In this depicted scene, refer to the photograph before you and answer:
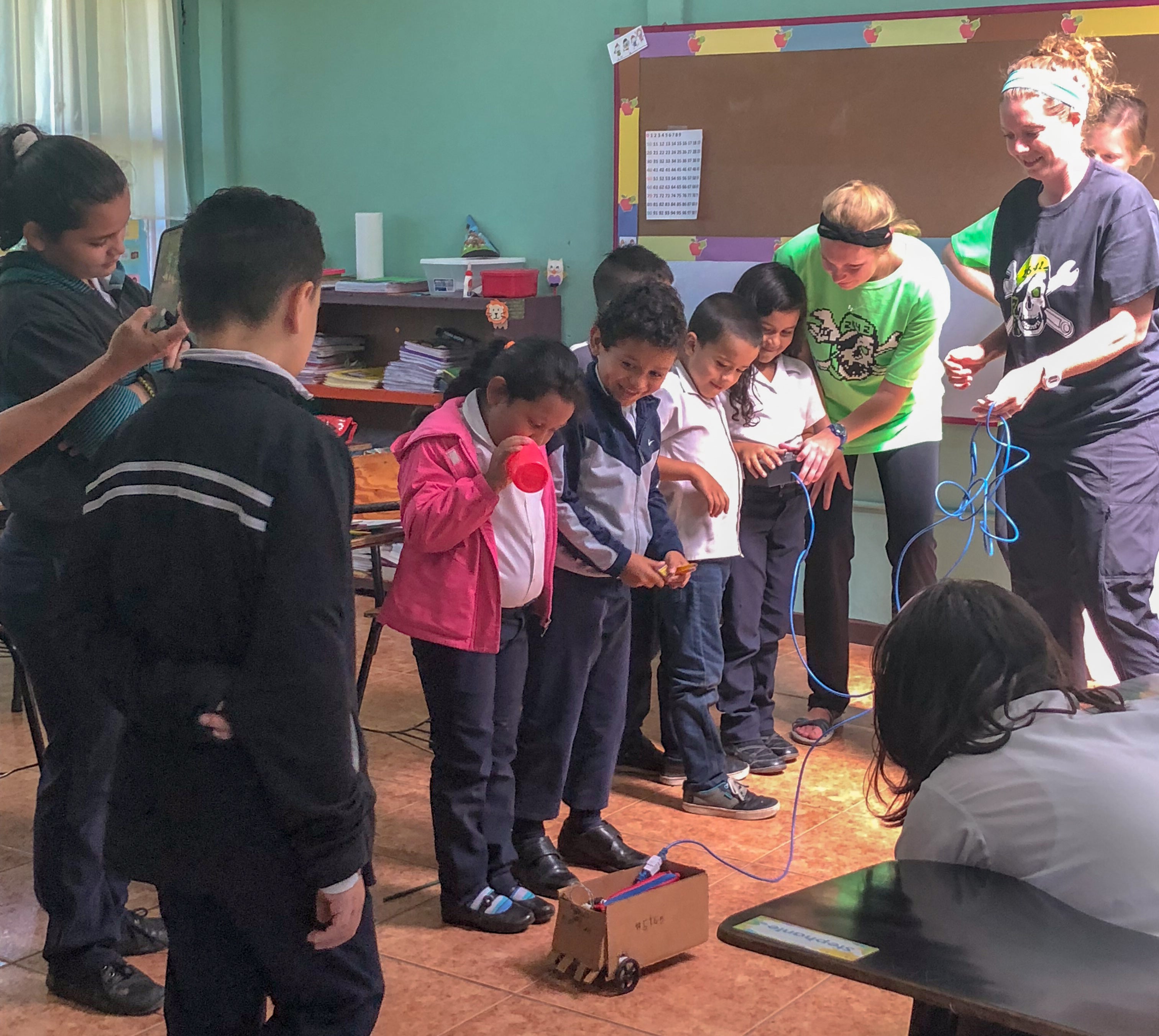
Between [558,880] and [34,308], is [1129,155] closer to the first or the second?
[558,880]

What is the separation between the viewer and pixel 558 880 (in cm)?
269

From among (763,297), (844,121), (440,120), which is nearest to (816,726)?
(763,297)

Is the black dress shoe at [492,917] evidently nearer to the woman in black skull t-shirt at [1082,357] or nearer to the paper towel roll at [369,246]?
the woman in black skull t-shirt at [1082,357]

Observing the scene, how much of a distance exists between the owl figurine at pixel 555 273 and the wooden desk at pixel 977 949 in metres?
3.77

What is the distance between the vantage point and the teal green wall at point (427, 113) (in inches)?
188

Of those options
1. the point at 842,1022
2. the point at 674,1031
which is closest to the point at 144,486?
the point at 674,1031

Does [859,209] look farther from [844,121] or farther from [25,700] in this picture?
[25,700]

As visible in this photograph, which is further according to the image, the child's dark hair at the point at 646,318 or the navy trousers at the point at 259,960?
the child's dark hair at the point at 646,318

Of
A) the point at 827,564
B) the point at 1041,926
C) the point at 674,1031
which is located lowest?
the point at 674,1031

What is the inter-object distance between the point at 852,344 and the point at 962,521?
99cm

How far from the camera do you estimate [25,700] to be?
3105 millimetres

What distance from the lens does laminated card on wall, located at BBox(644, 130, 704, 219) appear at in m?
4.48

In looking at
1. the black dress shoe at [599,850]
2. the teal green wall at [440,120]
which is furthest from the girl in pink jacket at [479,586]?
the teal green wall at [440,120]

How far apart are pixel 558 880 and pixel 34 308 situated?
1.48 meters
